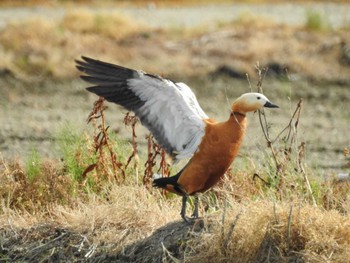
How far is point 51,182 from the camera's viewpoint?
1052 centimetres

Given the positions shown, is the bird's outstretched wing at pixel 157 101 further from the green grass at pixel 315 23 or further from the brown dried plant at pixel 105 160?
the green grass at pixel 315 23

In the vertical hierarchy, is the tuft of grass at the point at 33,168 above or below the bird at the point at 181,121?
below

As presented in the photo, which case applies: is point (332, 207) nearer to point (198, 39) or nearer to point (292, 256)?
point (292, 256)

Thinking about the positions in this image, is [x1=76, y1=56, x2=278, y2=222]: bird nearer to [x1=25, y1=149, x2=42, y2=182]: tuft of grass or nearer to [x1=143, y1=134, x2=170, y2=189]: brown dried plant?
[x1=143, y1=134, x2=170, y2=189]: brown dried plant

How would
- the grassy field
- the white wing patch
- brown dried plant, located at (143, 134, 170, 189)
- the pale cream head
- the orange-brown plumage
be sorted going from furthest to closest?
brown dried plant, located at (143, 134, 170, 189), the white wing patch, the pale cream head, the orange-brown plumage, the grassy field

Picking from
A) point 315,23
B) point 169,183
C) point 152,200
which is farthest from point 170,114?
point 315,23

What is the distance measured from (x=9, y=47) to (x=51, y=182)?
10307 mm

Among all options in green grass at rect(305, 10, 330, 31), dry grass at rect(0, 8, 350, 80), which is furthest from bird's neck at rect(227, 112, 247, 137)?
green grass at rect(305, 10, 330, 31)

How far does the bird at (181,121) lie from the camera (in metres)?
8.93

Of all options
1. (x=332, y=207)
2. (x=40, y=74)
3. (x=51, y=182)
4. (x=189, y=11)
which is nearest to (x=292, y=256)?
(x=332, y=207)

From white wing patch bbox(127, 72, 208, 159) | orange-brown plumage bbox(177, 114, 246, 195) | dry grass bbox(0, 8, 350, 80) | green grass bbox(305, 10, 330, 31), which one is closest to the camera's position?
orange-brown plumage bbox(177, 114, 246, 195)

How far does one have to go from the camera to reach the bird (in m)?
8.93

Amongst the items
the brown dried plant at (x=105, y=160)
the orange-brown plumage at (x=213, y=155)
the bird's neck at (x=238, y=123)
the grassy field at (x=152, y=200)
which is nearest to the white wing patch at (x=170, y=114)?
the orange-brown plumage at (x=213, y=155)

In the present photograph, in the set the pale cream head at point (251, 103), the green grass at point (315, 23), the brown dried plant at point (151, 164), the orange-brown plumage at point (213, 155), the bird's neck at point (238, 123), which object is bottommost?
the brown dried plant at point (151, 164)
